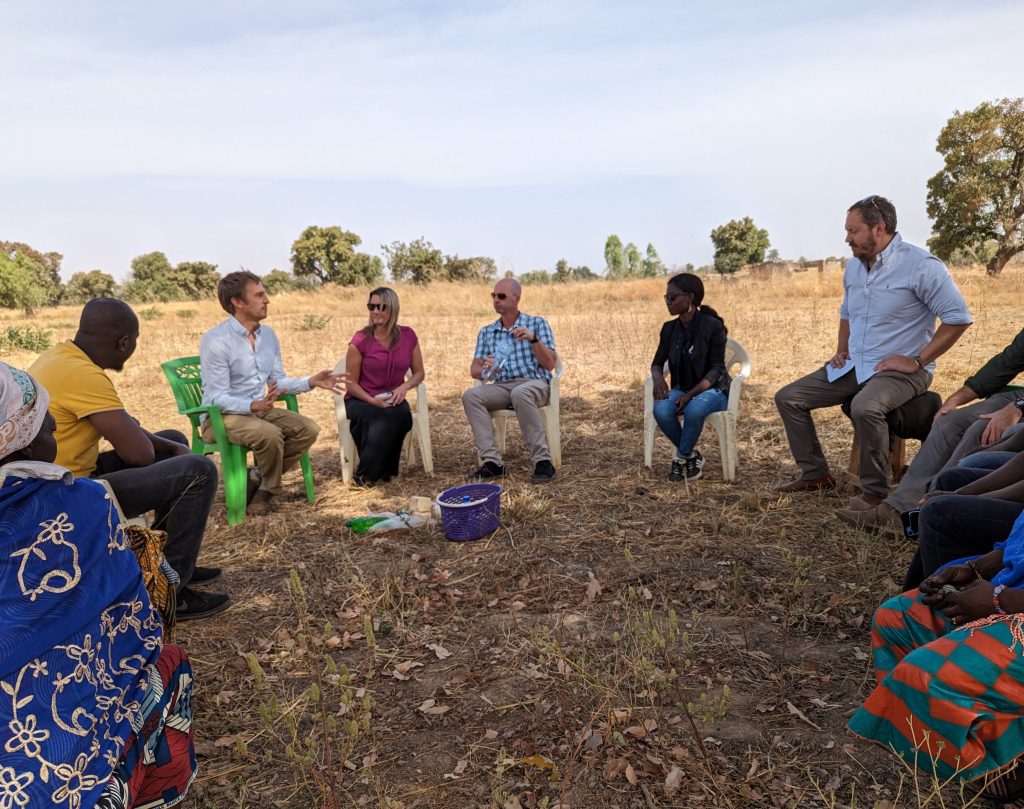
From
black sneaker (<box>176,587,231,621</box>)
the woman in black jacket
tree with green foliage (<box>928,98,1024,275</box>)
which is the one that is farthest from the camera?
tree with green foliage (<box>928,98,1024,275</box>)

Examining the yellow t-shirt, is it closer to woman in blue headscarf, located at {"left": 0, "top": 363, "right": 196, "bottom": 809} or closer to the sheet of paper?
woman in blue headscarf, located at {"left": 0, "top": 363, "right": 196, "bottom": 809}

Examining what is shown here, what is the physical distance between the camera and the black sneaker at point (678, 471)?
15.7ft

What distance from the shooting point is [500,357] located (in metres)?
5.29

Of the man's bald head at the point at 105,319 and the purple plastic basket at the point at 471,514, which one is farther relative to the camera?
the purple plastic basket at the point at 471,514

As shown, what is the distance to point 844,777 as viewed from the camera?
198 centimetres

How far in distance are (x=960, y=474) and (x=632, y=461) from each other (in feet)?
8.80

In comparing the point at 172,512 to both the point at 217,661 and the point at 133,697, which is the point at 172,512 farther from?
the point at 133,697

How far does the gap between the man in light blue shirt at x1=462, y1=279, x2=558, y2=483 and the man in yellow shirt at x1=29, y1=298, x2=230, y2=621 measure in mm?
2207

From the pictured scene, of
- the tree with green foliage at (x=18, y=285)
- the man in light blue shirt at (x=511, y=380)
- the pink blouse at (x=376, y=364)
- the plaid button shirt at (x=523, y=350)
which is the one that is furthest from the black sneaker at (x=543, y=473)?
the tree with green foliage at (x=18, y=285)

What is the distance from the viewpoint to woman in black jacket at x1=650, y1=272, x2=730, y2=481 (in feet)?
15.4

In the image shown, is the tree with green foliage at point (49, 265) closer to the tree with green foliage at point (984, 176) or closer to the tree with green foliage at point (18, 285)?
the tree with green foliage at point (18, 285)

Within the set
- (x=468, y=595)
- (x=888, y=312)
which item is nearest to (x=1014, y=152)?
(x=888, y=312)

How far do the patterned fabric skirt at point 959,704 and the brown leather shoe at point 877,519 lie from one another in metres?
2.04

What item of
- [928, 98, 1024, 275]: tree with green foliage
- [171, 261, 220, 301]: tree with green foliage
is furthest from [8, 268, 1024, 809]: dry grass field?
[171, 261, 220, 301]: tree with green foliage
